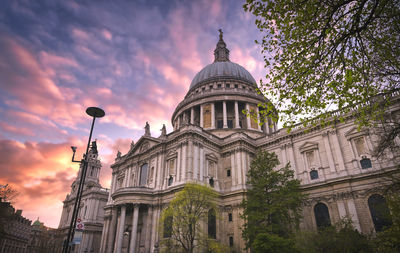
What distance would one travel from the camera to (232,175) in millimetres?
36938

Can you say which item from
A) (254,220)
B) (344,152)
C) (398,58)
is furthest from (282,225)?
(398,58)

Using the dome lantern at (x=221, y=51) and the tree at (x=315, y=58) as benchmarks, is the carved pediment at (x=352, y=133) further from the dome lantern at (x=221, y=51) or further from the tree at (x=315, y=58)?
the dome lantern at (x=221, y=51)

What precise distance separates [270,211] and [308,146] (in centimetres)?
1492

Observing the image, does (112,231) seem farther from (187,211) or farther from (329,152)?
(329,152)

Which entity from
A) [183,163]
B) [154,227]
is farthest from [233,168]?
[154,227]

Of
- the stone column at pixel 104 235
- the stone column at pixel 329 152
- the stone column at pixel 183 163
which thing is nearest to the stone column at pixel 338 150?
the stone column at pixel 329 152

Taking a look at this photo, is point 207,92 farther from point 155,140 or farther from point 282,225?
point 282,225

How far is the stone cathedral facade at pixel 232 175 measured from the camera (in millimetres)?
28938

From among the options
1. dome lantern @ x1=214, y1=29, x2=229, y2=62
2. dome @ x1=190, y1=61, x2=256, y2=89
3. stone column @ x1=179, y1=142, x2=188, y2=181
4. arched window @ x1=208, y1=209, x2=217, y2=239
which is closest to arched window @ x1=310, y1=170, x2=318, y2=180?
arched window @ x1=208, y1=209, x2=217, y2=239

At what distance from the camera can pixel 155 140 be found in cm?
4031

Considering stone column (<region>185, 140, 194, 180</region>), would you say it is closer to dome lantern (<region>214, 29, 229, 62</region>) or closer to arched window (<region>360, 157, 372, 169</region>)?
arched window (<region>360, 157, 372, 169</region>)

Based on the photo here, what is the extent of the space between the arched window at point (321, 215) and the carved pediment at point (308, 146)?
722 cm

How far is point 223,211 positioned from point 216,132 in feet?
55.6

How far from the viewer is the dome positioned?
6134cm
